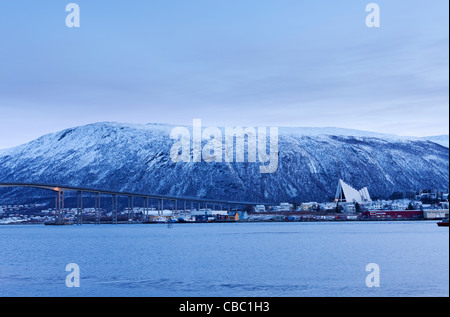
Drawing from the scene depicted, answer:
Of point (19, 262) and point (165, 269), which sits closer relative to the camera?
point (165, 269)

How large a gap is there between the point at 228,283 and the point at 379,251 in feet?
106

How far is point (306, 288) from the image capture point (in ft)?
129

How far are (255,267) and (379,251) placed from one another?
2254 centimetres

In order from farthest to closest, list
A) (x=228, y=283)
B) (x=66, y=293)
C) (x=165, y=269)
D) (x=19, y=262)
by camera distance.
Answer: (x=19, y=262), (x=165, y=269), (x=228, y=283), (x=66, y=293)
